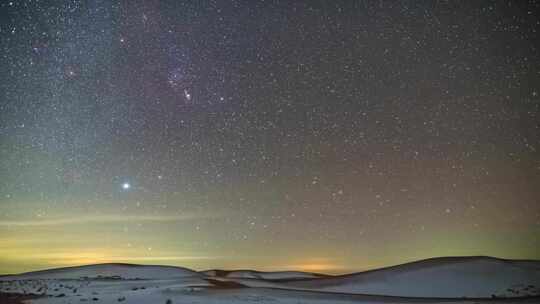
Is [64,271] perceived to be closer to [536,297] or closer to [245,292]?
[245,292]

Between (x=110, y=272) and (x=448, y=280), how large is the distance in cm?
3464

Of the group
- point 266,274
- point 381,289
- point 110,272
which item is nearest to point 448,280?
point 381,289

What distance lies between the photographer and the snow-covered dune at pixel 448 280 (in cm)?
3027

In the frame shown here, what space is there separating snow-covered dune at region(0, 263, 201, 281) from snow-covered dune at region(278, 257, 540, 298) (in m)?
19.3

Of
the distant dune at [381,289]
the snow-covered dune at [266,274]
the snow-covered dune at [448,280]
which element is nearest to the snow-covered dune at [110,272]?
the snow-covered dune at [266,274]

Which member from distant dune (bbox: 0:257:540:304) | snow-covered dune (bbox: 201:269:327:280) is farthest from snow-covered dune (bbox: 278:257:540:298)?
snow-covered dune (bbox: 201:269:327:280)

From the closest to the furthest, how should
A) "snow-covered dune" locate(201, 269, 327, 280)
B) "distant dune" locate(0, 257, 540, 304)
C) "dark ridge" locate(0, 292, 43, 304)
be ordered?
"distant dune" locate(0, 257, 540, 304) < "dark ridge" locate(0, 292, 43, 304) < "snow-covered dune" locate(201, 269, 327, 280)

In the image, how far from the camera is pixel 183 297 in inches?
1070

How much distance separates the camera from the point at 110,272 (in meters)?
54.6

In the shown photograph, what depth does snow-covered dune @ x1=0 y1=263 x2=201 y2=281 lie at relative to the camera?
51319 mm

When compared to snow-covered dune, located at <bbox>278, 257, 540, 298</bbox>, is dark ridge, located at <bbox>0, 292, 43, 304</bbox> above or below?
below

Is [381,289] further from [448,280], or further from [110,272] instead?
[110,272]

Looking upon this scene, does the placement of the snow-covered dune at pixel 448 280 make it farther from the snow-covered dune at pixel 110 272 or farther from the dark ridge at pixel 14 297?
the snow-covered dune at pixel 110 272

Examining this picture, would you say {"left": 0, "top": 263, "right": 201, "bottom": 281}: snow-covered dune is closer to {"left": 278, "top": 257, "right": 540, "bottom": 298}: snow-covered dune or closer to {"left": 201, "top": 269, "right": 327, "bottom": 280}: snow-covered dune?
{"left": 201, "top": 269, "right": 327, "bottom": 280}: snow-covered dune
